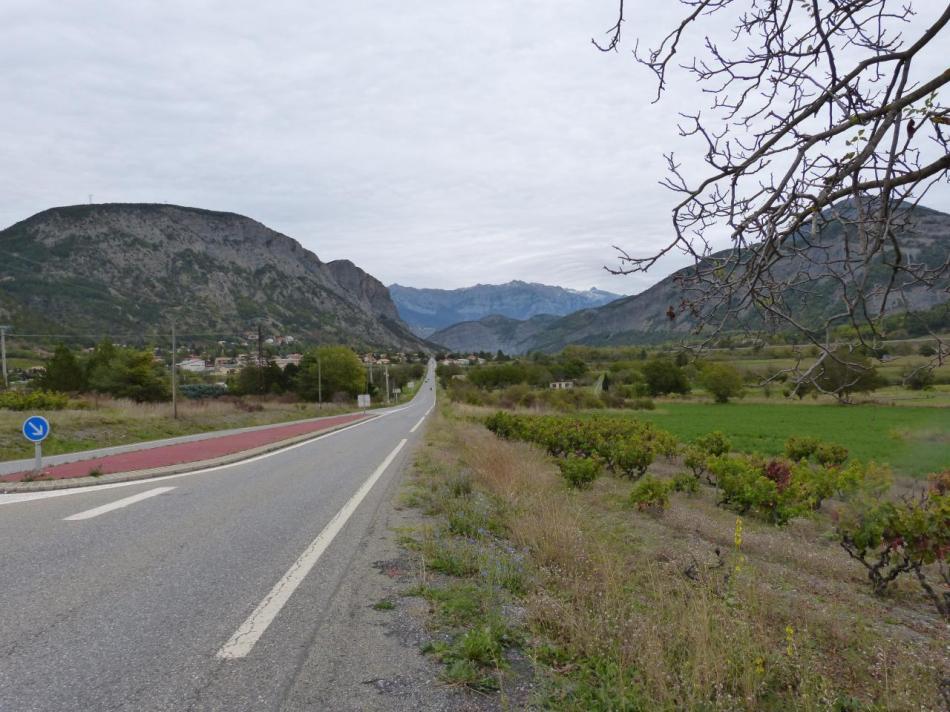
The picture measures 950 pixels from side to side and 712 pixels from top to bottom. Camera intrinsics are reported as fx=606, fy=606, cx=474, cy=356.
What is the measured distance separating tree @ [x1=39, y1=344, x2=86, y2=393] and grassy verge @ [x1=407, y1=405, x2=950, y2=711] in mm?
52726

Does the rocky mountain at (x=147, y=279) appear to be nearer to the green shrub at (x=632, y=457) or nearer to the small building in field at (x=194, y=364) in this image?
the small building in field at (x=194, y=364)

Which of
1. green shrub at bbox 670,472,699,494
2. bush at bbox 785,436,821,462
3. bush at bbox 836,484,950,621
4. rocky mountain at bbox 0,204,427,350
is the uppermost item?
rocky mountain at bbox 0,204,427,350

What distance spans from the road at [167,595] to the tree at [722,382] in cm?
6524

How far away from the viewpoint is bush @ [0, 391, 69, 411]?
28.3m

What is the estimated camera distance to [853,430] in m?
36.8

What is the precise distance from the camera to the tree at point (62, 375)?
162 ft

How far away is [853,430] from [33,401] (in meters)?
44.9

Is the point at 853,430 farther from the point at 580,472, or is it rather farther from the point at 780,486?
the point at 580,472

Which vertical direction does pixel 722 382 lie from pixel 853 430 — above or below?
above

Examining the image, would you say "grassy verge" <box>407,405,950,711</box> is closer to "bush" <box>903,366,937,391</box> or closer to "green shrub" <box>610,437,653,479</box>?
"bush" <box>903,366,937,391</box>

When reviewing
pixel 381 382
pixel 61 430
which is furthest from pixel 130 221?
pixel 61 430

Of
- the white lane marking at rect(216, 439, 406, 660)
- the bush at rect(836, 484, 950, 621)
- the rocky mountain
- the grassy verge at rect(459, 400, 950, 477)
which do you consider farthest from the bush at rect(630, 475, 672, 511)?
the rocky mountain


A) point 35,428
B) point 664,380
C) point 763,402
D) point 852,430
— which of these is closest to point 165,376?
point 35,428

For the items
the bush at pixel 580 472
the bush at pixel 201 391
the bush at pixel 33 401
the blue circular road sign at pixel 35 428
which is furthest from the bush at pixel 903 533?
the bush at pixel 201 391
